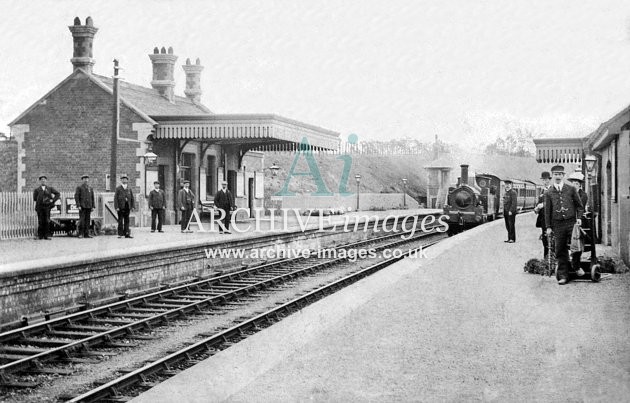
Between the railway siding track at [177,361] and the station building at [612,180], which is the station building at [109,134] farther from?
the railway siding track at [177,361]

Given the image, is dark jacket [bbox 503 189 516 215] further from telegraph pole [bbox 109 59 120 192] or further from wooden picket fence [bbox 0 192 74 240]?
wooden picket fence [bbox 0 192 74 240]

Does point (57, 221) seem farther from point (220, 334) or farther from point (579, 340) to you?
point (579, 340)

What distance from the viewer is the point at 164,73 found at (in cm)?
2972

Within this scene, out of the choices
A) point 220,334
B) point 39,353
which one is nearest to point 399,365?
point 220,334


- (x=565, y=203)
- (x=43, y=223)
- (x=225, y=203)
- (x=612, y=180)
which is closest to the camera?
(x=565, y=203)

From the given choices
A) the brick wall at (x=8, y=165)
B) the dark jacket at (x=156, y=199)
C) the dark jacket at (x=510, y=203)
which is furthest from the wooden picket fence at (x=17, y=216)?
the brick wall at (x=8, y=165)

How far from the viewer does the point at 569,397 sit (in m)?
5.09

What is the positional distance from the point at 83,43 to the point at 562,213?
732 inches

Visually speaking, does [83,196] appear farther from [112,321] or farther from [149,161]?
[112,321]

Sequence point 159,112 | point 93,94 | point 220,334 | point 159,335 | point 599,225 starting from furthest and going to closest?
1. point 159,112
2. point 93,94
3. point 599,225
4. point 159,335
5. point 220,334

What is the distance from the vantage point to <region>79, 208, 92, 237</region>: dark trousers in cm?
1825

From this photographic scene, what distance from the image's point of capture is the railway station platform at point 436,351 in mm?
→ 5273

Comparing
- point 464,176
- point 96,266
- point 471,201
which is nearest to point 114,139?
point 96,266

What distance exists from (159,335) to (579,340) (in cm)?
506
